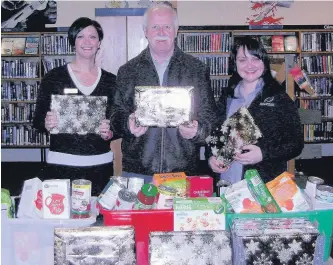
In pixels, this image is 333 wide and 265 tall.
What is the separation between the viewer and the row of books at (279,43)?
7438 millimetres

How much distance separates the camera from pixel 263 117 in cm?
233

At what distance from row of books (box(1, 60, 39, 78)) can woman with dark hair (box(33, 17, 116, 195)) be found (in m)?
4.98

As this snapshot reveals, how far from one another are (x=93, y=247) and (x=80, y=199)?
21 centimetres

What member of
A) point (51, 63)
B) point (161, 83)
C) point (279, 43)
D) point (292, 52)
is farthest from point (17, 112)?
point (161, 83)

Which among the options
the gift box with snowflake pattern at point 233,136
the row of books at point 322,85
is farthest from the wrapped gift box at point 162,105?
the row of books at point 322,85

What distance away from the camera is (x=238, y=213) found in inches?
63.5

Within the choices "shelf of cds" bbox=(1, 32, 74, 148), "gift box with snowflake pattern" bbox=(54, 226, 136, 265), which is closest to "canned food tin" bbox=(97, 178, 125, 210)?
"gift box with snowflake pattern" bbox=(54, 226, 136, 265)

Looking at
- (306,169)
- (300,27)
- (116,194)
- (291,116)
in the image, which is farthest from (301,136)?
(300,27)

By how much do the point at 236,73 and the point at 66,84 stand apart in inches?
36.3

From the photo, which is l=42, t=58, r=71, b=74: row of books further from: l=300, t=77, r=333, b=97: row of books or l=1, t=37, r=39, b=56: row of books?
l=300, t=77, r=333, b=97: row of books

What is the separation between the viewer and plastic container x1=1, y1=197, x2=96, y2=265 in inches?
65.0

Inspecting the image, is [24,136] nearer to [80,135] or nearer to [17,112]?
[17,112]

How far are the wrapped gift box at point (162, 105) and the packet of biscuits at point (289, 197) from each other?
57 centimetres

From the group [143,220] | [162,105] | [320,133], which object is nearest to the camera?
[143,220]
